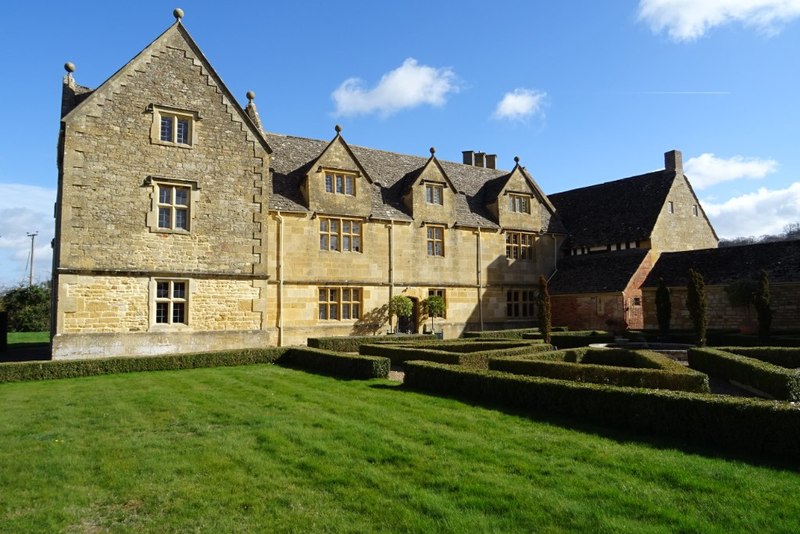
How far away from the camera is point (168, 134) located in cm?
2298

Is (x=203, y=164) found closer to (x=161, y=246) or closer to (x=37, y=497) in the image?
(x=161, y=246)

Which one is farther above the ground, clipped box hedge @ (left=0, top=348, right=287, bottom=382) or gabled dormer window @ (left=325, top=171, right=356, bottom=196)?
gabled dormer window @ (left=325, top=171, right=356, bottom=196)

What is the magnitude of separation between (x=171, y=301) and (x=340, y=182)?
1082 centimetres

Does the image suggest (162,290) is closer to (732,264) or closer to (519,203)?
(519,203)

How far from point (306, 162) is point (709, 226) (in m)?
28.2

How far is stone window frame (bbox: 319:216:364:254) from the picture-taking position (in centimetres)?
2848

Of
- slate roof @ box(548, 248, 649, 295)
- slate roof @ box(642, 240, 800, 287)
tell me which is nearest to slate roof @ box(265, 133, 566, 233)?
slate roof @ box(548, 248, 649, 295)

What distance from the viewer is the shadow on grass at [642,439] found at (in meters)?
7.58

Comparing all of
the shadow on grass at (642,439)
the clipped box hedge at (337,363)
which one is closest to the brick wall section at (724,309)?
the clipped box hedge at (337,363)

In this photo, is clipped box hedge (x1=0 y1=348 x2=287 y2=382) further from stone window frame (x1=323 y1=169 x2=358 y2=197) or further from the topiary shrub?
the topiary shrub

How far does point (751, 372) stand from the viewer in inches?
524

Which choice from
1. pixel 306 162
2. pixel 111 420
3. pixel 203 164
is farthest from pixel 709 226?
pixel 111 420

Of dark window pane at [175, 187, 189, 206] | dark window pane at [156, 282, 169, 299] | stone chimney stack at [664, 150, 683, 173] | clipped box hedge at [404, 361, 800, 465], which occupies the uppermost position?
stone chimney stack at [664, 150, 683, 173]

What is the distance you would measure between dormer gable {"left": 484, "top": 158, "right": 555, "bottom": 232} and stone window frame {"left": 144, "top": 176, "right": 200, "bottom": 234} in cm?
1889
